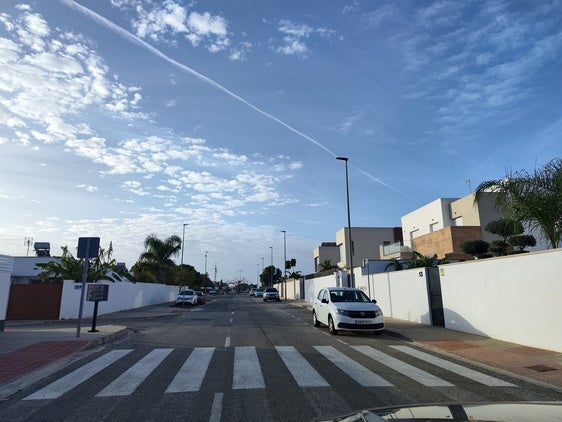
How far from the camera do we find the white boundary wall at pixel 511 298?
1118 cm

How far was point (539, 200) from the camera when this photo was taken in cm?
1311

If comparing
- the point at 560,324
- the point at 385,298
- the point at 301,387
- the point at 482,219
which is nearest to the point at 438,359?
the point at 560,324

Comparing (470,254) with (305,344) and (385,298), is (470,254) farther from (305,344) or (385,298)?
(305,344)

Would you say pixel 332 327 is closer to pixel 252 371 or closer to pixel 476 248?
pixel 252 371

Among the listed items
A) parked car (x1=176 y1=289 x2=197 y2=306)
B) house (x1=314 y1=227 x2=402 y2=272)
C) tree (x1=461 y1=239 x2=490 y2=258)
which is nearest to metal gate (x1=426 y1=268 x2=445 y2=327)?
tree (x1=461 y1=239 x2=490 y2=258)

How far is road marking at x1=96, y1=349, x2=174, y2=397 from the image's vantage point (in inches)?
Answer: 287

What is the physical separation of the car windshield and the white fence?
129 inches

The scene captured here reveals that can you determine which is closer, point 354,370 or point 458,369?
point 354,370

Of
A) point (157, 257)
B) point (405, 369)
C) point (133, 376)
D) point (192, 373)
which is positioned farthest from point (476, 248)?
point (157, 257)

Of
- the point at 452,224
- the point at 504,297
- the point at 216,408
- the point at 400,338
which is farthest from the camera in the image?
the point at 452,224

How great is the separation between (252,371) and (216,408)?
2.71m

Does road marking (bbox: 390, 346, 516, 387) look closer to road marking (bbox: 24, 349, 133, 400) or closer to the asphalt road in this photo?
the asphalt road

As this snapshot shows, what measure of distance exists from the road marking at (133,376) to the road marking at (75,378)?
673 millimetres

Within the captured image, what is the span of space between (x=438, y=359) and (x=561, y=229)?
594 cm
